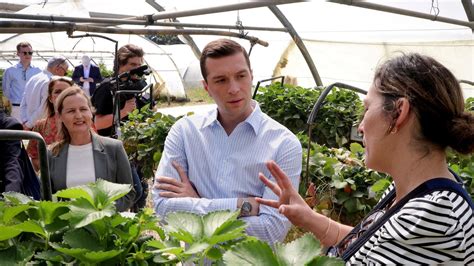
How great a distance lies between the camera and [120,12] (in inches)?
502

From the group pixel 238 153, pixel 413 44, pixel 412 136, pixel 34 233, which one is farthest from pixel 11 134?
pixel 413 44

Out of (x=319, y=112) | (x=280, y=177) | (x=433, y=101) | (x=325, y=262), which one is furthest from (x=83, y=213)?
(x=319, y=112)

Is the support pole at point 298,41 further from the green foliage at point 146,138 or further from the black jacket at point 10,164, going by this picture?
A: the black jacket at point 10,164

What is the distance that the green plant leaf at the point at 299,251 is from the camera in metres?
0.98

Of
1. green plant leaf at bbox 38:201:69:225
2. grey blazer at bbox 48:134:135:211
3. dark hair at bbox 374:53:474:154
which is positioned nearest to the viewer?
green plant leaf at bbox 38:201:69:225

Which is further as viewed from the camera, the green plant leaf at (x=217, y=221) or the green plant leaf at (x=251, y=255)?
the green plant leaf at (x=217, y=221)

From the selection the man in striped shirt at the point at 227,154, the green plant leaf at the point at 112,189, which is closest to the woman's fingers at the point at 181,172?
the man in striped shirt at the point at 227,154

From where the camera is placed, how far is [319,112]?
20.7ft

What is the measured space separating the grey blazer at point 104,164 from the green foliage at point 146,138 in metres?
1.69

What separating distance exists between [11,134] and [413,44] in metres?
9.10

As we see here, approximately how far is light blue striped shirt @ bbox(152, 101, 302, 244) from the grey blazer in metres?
0.95

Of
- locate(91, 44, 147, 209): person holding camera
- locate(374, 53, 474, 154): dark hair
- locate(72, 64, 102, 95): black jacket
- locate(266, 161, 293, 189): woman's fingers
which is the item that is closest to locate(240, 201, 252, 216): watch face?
locate(266, 161, 293, 189): woman's fingers

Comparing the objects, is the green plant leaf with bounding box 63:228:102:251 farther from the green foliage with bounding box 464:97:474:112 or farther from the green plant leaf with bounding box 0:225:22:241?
the green foliage with bounding box 464:97:474:112

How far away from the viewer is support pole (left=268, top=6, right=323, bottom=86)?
11.0 m
